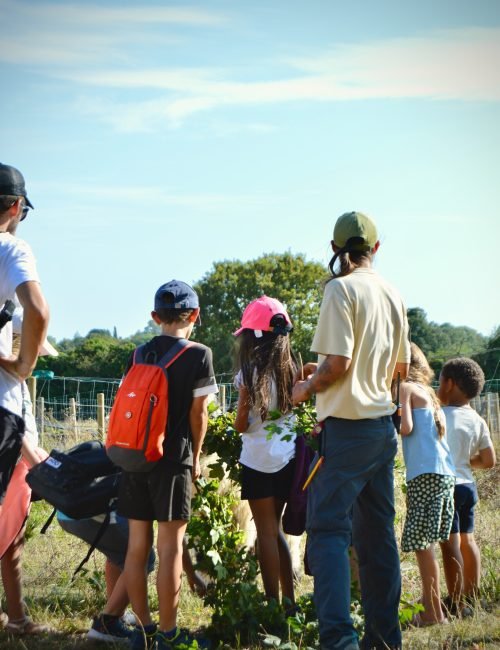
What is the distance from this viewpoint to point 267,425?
4.81 meters

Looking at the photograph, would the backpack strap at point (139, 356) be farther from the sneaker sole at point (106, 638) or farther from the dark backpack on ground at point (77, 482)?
the sneaker sole at point (106, 638)

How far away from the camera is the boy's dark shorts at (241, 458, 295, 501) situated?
4762mm

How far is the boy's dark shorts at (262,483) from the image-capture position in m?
4.76

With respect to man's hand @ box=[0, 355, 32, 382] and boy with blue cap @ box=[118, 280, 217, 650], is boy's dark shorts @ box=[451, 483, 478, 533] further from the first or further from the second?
man's hand @ box=[0, 355, 32, 382]

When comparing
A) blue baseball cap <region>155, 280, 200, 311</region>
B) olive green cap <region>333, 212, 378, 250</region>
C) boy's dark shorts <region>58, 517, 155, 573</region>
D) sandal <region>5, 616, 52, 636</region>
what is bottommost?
sandal <region>5, 616, 52, 636</region>

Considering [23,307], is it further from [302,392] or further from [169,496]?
[302,392]

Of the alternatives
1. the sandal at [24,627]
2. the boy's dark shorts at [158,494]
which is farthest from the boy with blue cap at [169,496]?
the sandal at [24,627]

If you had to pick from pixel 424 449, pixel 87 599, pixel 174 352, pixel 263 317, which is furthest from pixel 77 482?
pixel 424 449

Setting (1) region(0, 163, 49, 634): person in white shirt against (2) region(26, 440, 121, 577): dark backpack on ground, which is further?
(2) region(26, 440, 121, 577): dark backpack on ground

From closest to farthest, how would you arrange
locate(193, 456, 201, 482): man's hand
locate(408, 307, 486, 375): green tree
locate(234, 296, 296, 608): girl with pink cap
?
locate(193, 456, 201, 482): man's hand
locate(234, 296, 296, 608): girl with pink cap
locate(408, 307, 486, 375): green tree

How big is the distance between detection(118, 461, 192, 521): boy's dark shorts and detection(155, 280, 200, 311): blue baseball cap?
75cm

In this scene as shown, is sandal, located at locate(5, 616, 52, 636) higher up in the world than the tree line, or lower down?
lower down

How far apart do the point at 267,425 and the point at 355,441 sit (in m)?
1.03

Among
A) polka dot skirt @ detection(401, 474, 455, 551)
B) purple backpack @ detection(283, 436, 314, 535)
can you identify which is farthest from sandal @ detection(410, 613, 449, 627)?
purple backpack @ detection(283, 436, 314, 535)
